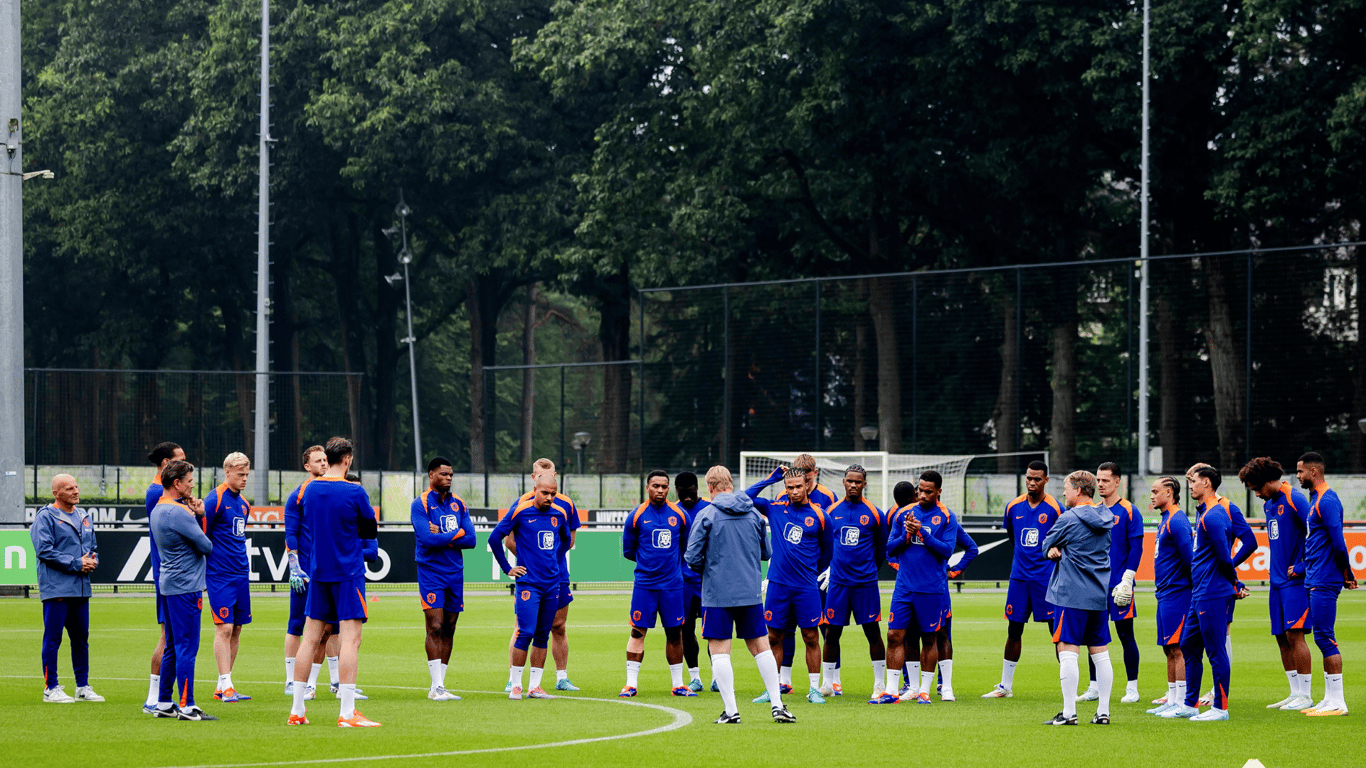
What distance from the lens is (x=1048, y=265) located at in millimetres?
37344

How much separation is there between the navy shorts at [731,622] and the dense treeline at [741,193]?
23.6 meters

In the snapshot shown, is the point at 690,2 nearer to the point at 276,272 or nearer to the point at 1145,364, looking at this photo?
the point at 1145,364

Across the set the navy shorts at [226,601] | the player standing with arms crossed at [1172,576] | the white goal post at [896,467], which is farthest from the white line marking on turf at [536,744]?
the white goal post at [896,467]

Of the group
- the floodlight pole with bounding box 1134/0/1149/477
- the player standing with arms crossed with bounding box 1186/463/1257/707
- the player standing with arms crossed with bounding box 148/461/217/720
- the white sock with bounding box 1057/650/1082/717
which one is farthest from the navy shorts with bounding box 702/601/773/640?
the floodlight pole with bounding box 1134/0/1149/477

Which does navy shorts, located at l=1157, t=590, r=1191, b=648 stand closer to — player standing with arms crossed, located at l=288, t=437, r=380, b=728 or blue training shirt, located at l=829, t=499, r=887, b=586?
blue training shirt, located at l=829, t=499, r=887, b=586

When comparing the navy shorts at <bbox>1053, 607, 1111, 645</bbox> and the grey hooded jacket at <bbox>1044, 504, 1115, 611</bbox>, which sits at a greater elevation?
the grey hooded jacket at <bbox>1044, 504, 1115, 611</bbox>

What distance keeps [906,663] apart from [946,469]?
73.9 ft

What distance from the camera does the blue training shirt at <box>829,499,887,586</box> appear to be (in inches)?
591

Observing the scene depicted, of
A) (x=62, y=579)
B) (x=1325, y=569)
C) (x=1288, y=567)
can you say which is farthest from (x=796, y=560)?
(x=62, y=579)

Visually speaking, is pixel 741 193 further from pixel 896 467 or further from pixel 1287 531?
pixel 1287 531

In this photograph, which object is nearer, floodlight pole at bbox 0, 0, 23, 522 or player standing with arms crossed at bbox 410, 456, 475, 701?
player standing with arms crossed at bbox 410, 456, 475, 701

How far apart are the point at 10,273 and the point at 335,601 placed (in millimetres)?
16700

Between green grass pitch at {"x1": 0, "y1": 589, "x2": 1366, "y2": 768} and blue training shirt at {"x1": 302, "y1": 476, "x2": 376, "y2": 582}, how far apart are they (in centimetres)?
119

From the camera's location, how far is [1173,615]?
13.8 meters
